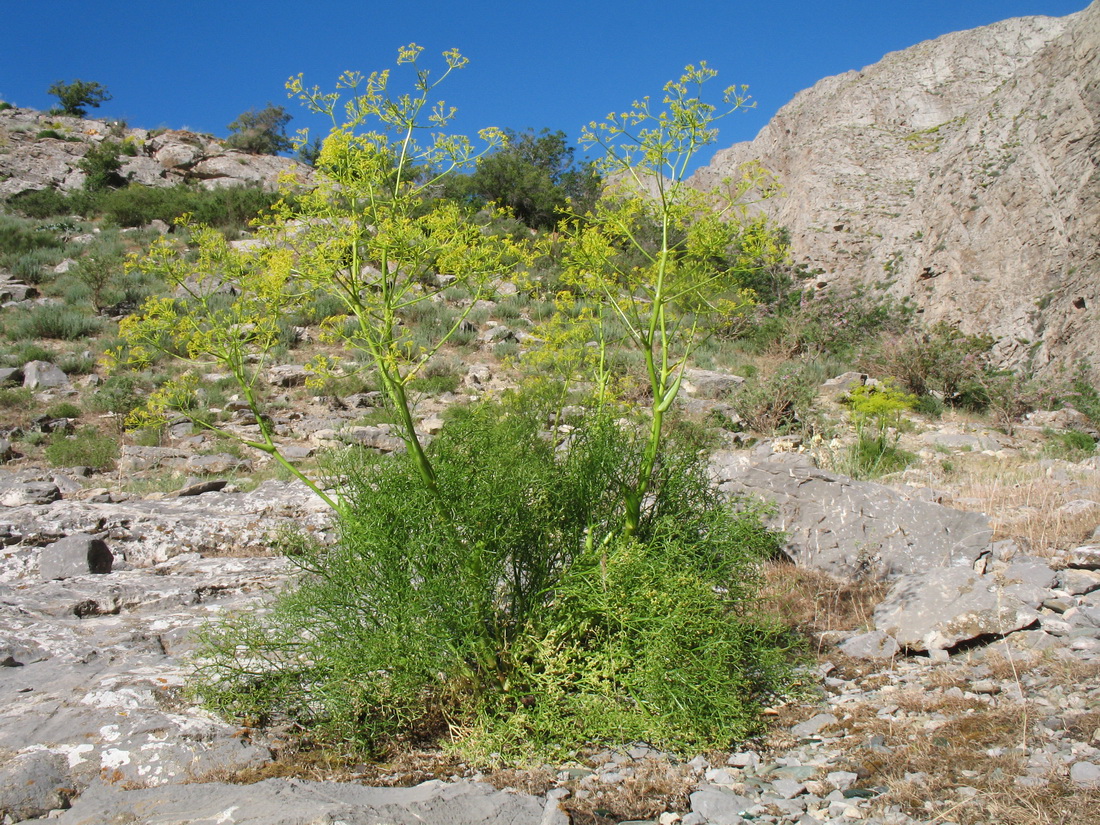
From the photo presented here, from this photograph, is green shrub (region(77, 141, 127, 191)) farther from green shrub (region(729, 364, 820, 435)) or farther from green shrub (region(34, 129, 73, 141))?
green shrub (region(729, 364, 820, 435))

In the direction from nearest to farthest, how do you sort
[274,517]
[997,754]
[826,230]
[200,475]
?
[997,754] < [274,517] < [200,475] < [826,230]

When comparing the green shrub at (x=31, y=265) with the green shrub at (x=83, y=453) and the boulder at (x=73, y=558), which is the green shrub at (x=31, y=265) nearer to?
the green shrub at (x=83, y=453)

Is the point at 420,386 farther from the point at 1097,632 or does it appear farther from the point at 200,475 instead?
the point at 1097,632

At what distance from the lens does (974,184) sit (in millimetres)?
17656

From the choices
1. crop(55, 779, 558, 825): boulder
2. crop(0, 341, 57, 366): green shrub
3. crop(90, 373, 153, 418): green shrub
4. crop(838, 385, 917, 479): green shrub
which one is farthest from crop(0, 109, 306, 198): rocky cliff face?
crop(55, 779, 558, 825): boulder

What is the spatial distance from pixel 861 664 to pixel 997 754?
47.8 inches

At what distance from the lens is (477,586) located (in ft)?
9.01

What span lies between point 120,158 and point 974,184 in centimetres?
2874

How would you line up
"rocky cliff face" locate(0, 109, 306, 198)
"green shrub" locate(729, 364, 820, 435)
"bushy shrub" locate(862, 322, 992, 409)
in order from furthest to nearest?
1. "rocky cliff face" locate(0, 109, 306, 198)
2. "bushy shrub" locate(862, 322, 992, 409)
3. "green shrub" locate(729, 364, 820, 435)

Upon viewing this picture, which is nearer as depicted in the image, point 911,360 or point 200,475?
point 200,475

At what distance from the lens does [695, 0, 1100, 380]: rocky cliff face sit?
14.4 m

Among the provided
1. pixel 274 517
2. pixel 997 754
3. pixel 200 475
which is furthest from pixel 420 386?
pixel 997 754

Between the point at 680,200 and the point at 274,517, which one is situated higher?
the point at 680,200

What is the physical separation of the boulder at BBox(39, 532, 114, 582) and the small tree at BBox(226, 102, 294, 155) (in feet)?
91.3
